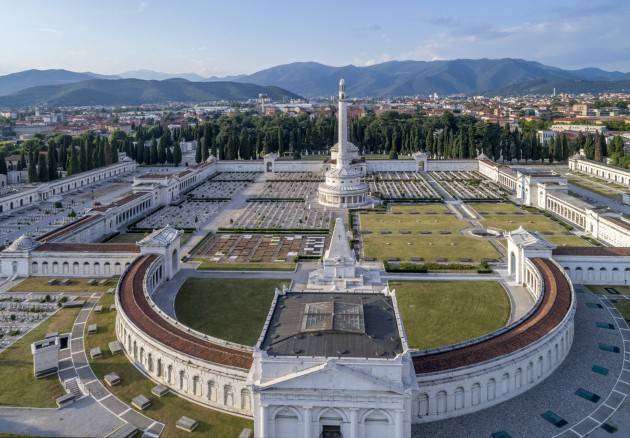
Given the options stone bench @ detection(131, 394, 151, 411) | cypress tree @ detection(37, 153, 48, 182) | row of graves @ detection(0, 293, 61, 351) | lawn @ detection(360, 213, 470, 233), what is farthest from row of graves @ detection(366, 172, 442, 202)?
stone bench @ detection(131, 394, 151, 411)

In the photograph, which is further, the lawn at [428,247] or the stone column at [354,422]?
the lawn at [428,247]

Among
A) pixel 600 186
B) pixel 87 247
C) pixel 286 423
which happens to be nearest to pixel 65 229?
pixel 87 247

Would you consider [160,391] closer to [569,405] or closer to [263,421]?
[263,421]

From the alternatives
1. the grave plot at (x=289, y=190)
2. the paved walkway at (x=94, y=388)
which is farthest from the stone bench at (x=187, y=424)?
the grave plot at (x=289, y=190)

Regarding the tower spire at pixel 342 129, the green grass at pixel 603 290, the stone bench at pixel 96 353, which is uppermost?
the tower spire at pixel 342 129

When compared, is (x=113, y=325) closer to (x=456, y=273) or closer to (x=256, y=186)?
(x=456, y=273)

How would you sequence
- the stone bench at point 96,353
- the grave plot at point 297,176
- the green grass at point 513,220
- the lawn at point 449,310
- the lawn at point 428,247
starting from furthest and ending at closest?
the grave plot at point 297,176 < the green grass at point 513,220 < the lawn at point 428,247 < the lawn at point 449,310 < the stone bench at point 96,353

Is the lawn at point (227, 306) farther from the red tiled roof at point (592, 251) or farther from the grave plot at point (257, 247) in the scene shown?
the red tiled roof at point (592, 251)
